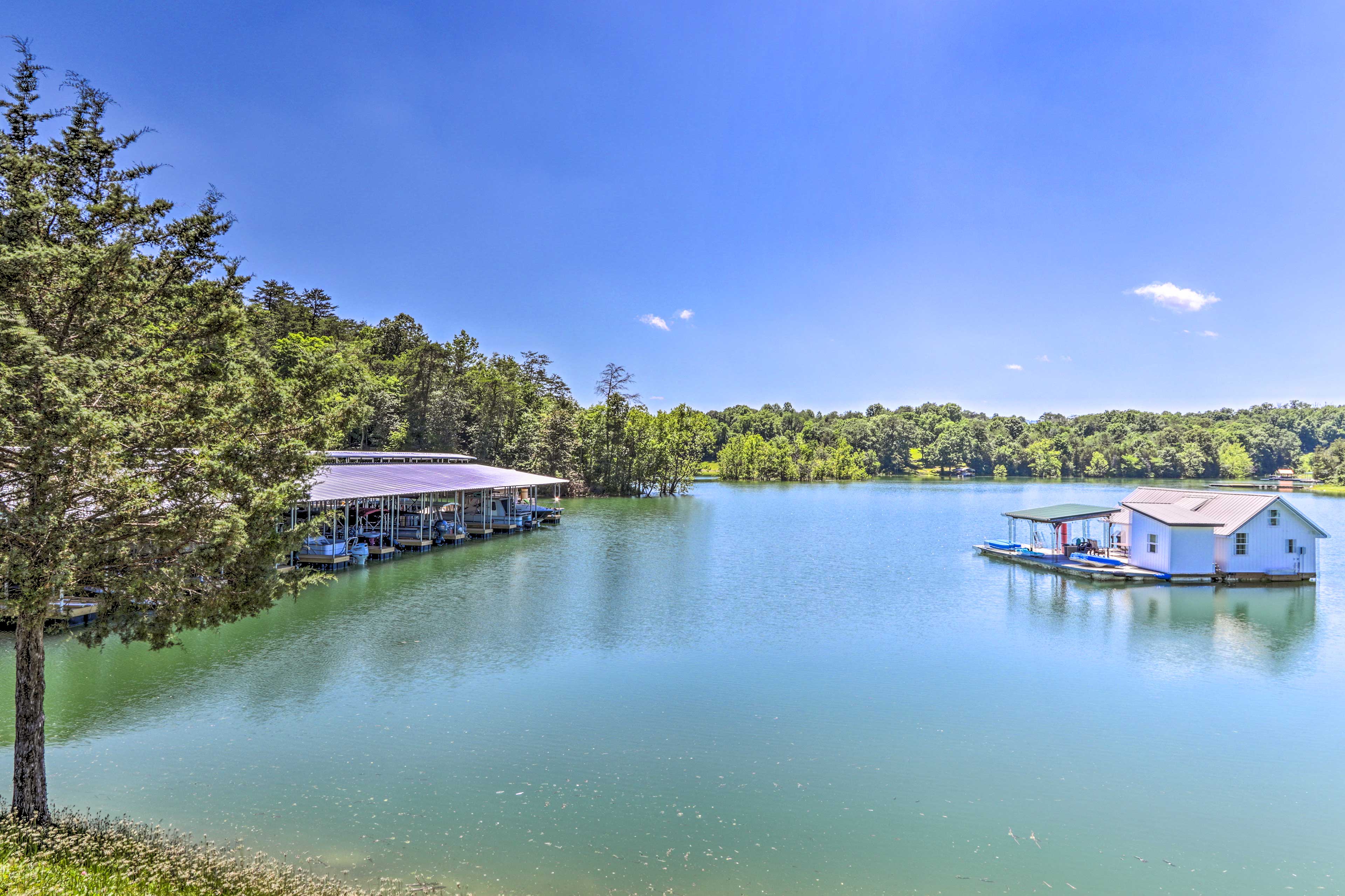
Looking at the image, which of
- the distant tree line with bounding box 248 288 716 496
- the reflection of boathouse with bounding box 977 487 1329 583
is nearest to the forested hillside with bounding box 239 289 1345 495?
the distant tree line with bounding box 248 288 716 496

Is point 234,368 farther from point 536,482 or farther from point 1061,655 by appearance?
point 536,482

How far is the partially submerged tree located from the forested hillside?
0.97 meters

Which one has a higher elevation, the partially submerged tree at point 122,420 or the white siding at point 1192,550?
the partially submerged tree at point 122,420

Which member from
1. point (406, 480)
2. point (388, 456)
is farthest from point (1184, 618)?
point (388, 456)

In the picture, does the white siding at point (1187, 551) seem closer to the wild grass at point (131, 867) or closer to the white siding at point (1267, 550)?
the white siding at point (1267, 550)

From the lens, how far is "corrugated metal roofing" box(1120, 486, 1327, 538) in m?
22.0

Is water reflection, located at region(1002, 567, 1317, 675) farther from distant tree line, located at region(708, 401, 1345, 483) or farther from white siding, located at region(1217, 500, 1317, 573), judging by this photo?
distant tree line, located at region(708, 401, 1345, 483)

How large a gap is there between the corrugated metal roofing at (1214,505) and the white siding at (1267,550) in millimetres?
306

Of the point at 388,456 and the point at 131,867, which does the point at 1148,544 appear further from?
the point at 388,456

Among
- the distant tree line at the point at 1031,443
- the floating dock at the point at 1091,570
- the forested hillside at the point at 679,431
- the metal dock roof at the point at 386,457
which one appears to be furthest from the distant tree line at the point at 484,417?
the floating dock at the point at 1091,570

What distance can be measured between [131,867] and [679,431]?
63021 millimetres

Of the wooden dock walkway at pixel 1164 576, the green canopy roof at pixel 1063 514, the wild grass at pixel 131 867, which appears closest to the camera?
the wild grass at pixel 131 867

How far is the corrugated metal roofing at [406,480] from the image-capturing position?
23156mm

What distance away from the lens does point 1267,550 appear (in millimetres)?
22281
